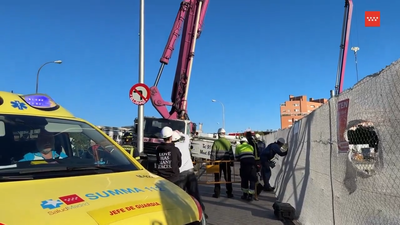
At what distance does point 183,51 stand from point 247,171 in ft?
34.6

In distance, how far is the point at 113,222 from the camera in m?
2.03

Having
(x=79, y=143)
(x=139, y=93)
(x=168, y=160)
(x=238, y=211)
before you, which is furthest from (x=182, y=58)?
(x=79, y=143)

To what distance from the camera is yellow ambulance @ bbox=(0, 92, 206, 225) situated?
2.06m

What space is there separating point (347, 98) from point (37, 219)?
351cm

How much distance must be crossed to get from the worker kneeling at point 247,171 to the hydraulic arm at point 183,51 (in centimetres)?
851

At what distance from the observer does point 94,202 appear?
223 centimetres

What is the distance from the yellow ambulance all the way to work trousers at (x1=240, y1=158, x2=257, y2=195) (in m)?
5.78

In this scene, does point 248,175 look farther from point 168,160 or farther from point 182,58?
point 182,58

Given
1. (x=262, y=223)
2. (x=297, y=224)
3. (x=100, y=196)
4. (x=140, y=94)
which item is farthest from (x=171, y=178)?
(x=140, y=94)

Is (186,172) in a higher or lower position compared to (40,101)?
lower

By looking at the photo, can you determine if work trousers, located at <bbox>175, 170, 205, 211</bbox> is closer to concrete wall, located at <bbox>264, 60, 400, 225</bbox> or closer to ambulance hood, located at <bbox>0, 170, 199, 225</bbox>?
concrete wall, located at <bbox>264, 60, 400, 225</bbox>

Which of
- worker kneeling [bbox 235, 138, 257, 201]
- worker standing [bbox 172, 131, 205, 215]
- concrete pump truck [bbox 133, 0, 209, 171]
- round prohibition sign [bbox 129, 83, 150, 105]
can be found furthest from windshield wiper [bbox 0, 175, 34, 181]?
concrete pump truck [bbox 133, 0, 209, 171]

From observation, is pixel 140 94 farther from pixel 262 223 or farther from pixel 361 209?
pixel 361 209

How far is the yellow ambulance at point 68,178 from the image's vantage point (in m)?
2.06
